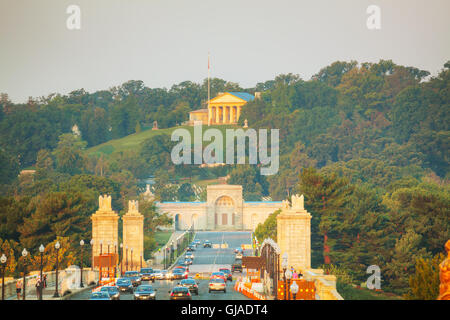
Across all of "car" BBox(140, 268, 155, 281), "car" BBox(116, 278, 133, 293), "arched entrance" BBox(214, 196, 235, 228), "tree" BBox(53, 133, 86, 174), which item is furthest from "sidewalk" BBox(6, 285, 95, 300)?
"tree" BBox(53, 133, 86, 174)

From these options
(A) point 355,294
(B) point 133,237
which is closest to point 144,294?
(A) point 355,294

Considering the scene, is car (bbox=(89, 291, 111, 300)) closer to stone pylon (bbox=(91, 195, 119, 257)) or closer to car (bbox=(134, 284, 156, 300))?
car (bbox=(134, 284, 156, 300))

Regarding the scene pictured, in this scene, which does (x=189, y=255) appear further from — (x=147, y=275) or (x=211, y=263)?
(x=147, y=275)

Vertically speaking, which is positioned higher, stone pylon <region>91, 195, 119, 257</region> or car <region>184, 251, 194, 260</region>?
stone pylon <region>91, 195, 119, 257</region>

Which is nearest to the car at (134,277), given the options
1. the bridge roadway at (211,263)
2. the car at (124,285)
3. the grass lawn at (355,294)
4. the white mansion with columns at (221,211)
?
the bridge roadway at (211,263)

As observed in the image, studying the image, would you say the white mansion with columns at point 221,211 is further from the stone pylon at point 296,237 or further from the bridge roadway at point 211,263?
the stone pylon at point 296,237
